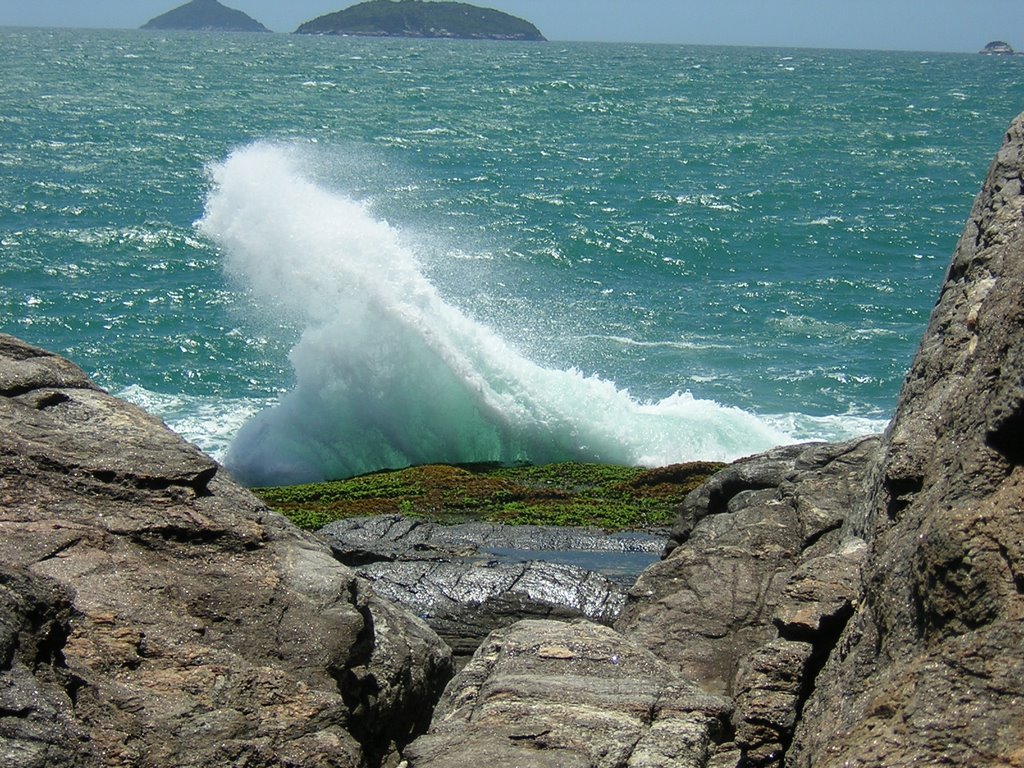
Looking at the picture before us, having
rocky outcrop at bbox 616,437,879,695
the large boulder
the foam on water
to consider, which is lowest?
the foam on water

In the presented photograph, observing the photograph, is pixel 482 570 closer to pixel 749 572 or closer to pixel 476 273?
pixel 749 572

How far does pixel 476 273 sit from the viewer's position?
35562mm

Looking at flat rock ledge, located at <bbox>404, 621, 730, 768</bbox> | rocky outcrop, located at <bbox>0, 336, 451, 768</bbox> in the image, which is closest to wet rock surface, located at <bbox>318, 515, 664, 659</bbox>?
rocky outcrop, located at <bbox>0, 336, 451, 768</bbox>

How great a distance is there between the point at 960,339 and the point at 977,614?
10.4ft

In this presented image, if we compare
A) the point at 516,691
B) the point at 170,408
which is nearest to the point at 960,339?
the point at 516,691

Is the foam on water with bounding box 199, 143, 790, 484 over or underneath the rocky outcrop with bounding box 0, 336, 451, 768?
underneath

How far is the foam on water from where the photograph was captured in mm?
24344

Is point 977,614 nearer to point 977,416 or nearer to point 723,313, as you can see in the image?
point 977,416

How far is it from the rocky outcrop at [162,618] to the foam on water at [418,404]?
1391 centimetres

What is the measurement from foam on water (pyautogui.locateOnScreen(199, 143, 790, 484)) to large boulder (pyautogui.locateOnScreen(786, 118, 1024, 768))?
56.1 feet

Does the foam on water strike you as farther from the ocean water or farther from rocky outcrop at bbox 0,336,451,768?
rocky outcrop at bbox 0,336,451,768

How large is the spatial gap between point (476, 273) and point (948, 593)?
30495mm

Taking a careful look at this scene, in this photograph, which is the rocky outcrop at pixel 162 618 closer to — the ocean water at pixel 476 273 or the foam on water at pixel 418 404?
the foam on water at pixel 418 404

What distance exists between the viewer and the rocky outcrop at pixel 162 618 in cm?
673
